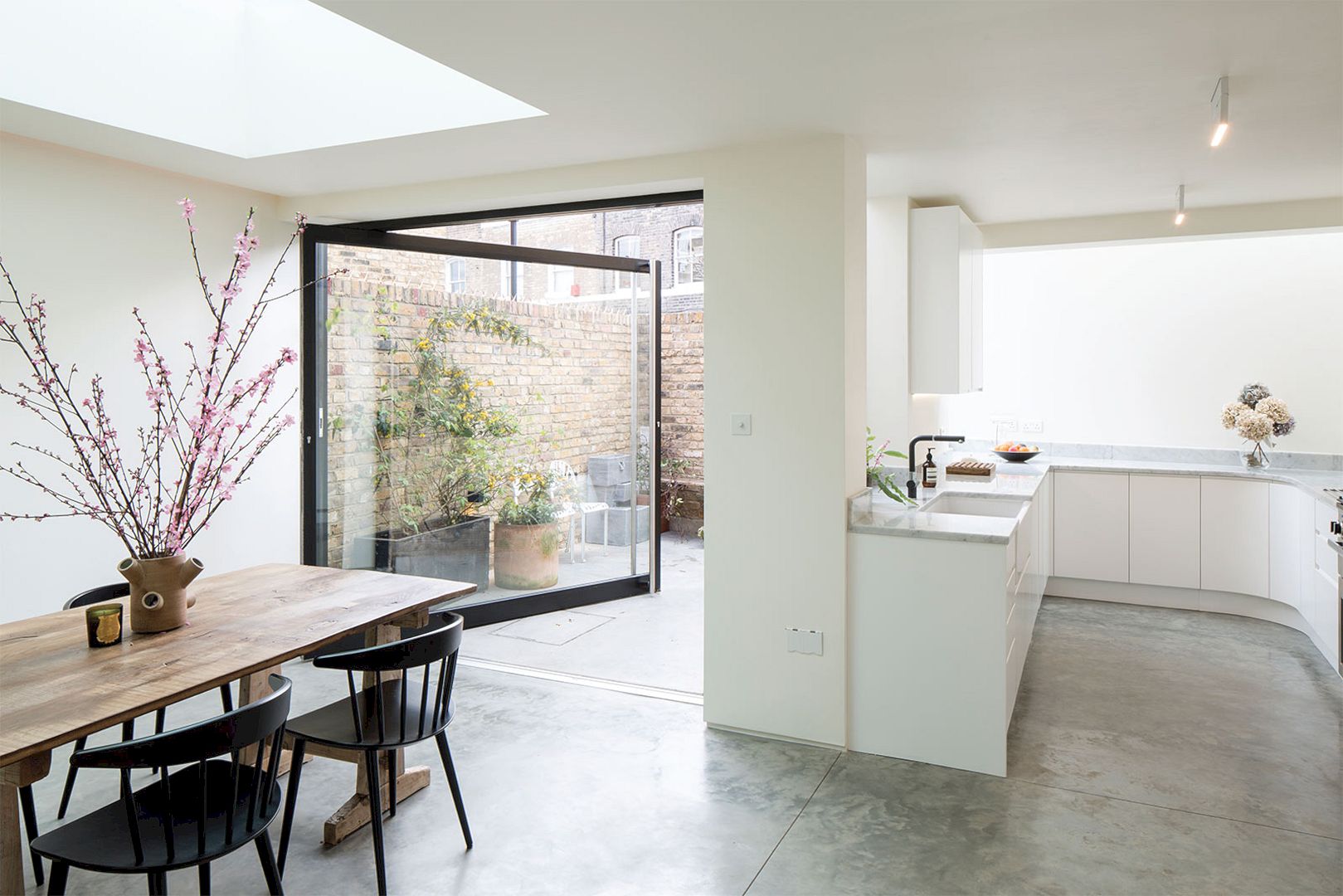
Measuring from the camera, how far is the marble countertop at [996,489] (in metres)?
3.29

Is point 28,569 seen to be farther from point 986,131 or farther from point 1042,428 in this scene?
point 1042,428

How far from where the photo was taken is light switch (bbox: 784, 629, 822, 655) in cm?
343

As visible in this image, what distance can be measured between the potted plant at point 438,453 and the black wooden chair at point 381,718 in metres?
2.11

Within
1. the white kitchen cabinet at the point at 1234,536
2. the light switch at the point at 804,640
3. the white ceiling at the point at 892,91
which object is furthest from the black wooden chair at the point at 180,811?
the white kitchen cabinet at the point at 1234,536

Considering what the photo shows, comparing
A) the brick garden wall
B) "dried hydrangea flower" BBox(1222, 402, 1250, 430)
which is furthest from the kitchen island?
the brick garden wall

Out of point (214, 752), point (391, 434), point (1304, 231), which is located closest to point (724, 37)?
point (214, 752)

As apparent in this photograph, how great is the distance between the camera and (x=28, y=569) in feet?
11.7

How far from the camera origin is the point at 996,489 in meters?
4.51

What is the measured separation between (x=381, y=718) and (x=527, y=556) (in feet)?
9.45

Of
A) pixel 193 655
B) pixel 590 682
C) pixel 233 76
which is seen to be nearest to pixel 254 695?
pixel 193 655

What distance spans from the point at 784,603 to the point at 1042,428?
12.2 ft

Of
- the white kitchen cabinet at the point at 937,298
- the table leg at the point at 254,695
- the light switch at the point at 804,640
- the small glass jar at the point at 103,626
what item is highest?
Result: the white kitchen cabinet at the point at 937,298

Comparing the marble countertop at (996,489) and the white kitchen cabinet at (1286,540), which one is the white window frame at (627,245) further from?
the white kitchen cabinet at (1286,540)

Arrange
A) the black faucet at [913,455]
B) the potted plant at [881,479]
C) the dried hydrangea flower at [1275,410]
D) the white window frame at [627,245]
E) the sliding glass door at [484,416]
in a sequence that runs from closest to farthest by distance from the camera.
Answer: the potted plant at [881,479] < the black faucet at [913,455] < the sliding glass door at [484,416] < the dried hydrangea flower at [1275,410] < the white window frame at [627,245]
